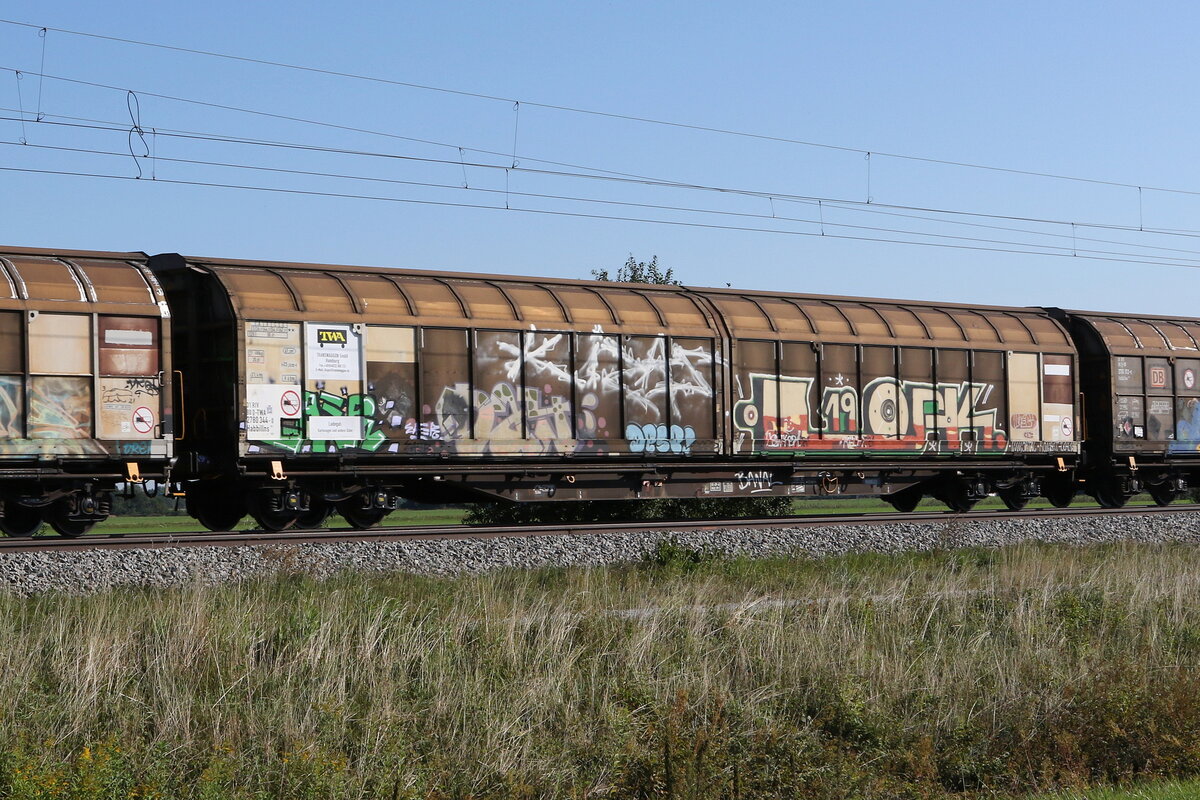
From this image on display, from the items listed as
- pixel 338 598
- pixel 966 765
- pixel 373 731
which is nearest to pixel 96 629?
pixel 338 598

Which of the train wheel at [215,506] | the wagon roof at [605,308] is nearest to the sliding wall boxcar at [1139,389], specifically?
the wagon roof at [605,308]

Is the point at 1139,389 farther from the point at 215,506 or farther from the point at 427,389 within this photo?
the point at 215,506

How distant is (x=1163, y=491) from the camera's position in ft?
87.0

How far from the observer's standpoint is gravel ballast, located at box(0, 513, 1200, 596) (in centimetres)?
1362

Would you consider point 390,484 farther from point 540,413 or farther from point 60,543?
point 60,543

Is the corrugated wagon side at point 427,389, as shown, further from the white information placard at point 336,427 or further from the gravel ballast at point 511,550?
the gravel ballast at point 511,550

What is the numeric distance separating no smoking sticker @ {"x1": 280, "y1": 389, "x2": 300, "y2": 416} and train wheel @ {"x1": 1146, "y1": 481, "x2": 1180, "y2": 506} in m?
18.2

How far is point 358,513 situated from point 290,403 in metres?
2.18

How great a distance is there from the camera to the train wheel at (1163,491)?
26.1m

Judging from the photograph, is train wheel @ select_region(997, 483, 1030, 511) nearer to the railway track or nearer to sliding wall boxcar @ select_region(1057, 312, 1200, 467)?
the railway track

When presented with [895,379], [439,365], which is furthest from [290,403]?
[895,379]

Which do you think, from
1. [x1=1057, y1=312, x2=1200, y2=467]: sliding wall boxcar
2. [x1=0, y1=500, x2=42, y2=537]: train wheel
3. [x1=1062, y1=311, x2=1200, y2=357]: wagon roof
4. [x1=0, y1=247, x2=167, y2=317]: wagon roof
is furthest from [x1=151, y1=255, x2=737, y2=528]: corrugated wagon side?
[x1=1062, y1=311, x2=1200, y2=357]: wagon roof

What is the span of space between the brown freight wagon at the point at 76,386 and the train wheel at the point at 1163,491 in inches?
793

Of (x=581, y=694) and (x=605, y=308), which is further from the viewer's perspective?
(x=605, y=308)
